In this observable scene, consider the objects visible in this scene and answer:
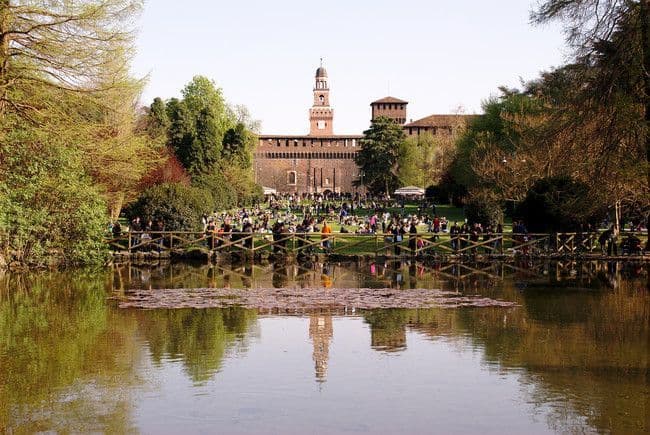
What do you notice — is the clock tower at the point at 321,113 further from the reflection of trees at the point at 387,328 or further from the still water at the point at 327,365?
the reflection of trees at the point at 387,328

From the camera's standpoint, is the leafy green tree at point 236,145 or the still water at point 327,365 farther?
the leafy green tree at point 236,145

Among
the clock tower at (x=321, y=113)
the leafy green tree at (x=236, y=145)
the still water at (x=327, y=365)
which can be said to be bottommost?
the still water at (x=327, y=365)

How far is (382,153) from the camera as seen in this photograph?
8356 centimetres

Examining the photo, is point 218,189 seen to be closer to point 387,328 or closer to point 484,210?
point 484,210

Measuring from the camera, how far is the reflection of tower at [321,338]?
10.6m

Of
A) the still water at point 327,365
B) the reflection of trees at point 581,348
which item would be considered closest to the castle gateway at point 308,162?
the still water at point 327,365

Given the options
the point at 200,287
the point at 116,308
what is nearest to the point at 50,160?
the point at 200,287

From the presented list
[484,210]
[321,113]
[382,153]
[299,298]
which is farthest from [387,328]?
[321,113]

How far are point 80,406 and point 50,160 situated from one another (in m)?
15.6

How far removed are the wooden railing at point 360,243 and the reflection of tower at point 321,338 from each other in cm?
1370

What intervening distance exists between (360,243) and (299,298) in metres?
13.4

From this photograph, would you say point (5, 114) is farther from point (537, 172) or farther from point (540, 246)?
point (537, 172)

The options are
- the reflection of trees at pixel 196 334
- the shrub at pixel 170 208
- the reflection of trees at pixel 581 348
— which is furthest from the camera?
the shrub at pixel 170 208

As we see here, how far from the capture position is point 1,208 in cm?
2211
